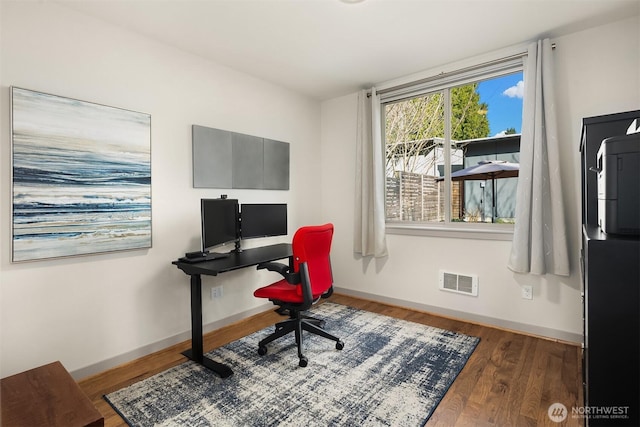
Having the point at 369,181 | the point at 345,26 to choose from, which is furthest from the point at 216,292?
the point at 345,26

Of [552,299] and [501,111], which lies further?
[501,111]

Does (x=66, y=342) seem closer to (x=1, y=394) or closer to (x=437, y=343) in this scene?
(x=1, y=394)

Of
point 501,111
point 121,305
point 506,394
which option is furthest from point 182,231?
point 501,111

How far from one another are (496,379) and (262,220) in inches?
91.2

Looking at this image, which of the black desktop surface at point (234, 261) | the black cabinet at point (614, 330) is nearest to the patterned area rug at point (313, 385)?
the black desktop surface at point (234, 261)

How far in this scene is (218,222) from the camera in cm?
274

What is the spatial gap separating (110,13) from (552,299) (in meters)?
4.09

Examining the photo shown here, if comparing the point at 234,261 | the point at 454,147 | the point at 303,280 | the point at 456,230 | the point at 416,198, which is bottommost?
the point at 303,280

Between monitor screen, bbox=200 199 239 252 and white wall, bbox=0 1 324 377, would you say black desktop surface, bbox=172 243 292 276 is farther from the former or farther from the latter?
white wall, bbox=0 1 324 377

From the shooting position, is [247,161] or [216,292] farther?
[247,161]

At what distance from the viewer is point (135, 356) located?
250 centimetres

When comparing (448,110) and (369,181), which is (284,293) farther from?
(448,110)

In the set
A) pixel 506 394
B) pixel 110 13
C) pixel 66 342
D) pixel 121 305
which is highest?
pixel 110 13

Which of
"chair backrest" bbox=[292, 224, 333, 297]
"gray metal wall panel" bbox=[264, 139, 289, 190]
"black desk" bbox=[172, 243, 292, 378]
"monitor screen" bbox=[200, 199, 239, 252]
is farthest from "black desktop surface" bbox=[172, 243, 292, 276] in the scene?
"gray metal wall panel" bbox=[264, 139, 289, 190]
